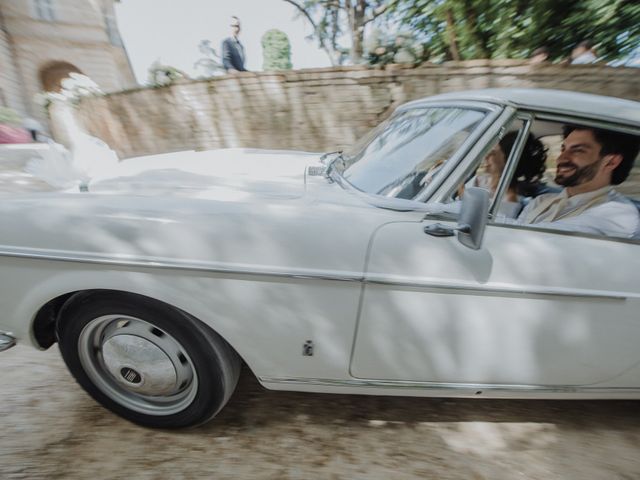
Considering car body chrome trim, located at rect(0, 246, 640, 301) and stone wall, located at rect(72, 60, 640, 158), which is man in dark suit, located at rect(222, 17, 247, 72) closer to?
stone wall, located at rect(72, 60, 640, 158)

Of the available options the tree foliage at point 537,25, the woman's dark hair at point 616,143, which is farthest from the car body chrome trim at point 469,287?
the tree foliage at point 537,25

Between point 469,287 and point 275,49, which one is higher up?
point 275,49

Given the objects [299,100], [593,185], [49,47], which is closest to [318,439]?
[593,185]

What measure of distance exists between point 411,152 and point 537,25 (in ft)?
19.5

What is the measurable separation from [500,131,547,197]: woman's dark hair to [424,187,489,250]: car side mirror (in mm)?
887

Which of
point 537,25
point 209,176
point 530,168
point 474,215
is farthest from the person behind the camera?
point 537,25

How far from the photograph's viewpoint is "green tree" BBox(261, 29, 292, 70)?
17969mm

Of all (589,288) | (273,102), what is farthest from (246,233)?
(273,102)

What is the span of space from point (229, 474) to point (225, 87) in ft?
21.5

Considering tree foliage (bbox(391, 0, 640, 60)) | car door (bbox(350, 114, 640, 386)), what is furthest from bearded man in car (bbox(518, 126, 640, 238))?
tree foliage (bbox(391, 0, 640, 60))

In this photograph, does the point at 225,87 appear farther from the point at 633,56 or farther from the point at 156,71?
the point at 633,56

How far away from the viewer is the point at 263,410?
1.96 m

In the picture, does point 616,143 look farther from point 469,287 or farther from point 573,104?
point 469,287

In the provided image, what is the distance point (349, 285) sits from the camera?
1.44 meters
